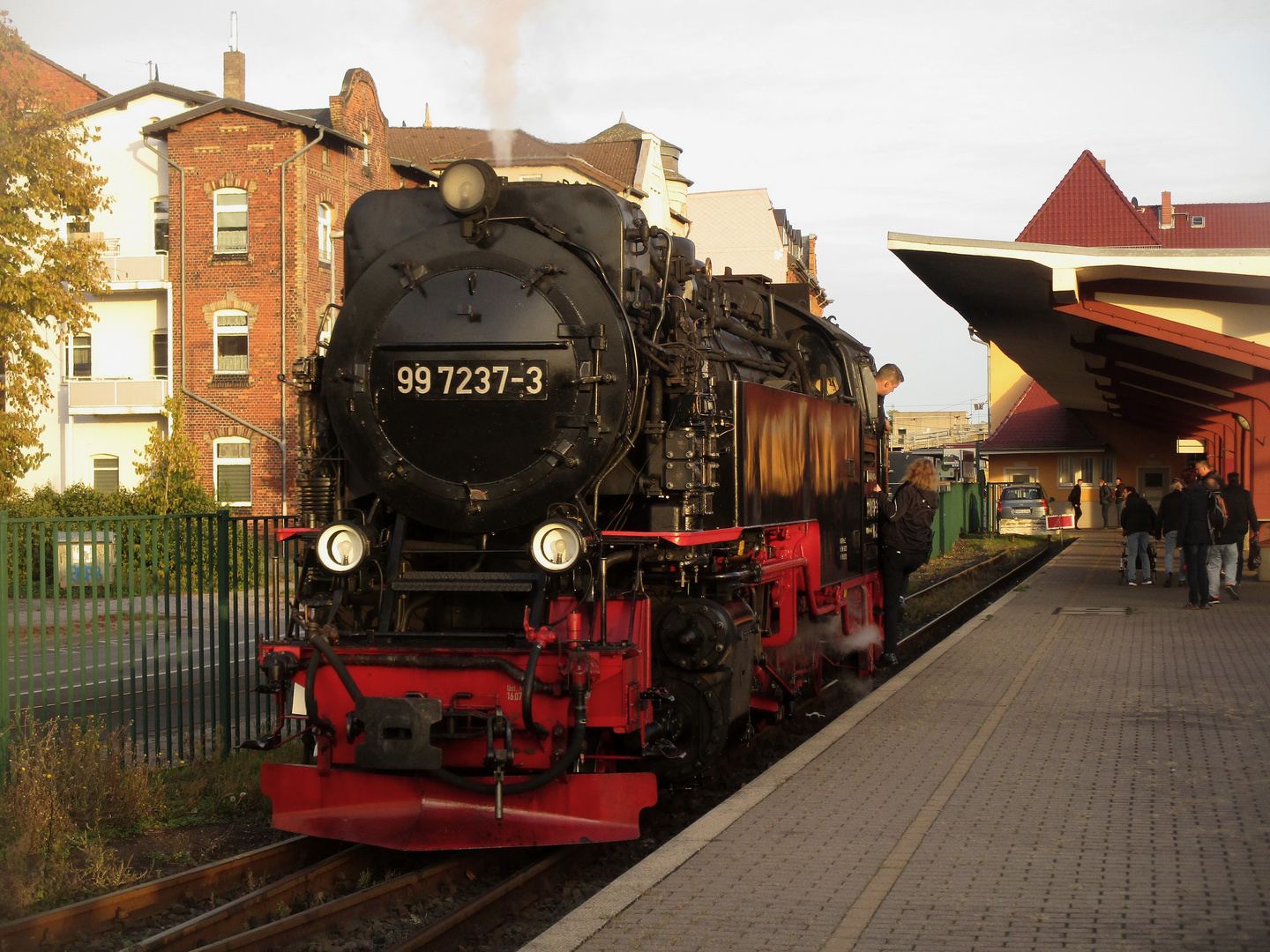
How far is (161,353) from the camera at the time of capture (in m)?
26.7

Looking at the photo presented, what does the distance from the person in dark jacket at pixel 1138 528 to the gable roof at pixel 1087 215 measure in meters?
25.6

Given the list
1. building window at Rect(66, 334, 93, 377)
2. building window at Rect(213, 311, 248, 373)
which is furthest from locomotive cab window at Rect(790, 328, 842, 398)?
building window at Rect(66, 334, 93, 377)

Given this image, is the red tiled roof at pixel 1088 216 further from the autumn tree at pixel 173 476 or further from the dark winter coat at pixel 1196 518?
the autumn tree at pixel 173 476

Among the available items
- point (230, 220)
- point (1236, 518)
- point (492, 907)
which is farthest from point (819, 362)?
point (230, 220)

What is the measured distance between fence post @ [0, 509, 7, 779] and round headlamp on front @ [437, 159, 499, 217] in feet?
8.83

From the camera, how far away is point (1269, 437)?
52.9 feet

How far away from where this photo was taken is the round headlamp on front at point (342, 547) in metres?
5.95

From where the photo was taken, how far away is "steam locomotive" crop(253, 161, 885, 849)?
5.39m

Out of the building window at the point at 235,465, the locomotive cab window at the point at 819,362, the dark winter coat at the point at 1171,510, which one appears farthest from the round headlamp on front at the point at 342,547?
the building window at the point at 235,465

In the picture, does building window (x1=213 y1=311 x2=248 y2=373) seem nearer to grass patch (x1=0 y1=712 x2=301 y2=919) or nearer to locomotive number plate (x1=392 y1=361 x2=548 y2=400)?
grass patch (x1=0 y1=712 x2=301 y2=919)

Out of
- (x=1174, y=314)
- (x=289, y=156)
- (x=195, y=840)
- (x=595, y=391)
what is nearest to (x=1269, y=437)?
(x=1174, y=314)

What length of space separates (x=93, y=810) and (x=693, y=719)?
2995mm

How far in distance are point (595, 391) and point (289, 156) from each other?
67.8ft

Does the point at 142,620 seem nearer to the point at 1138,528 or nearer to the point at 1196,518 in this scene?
the point at 1196,518
